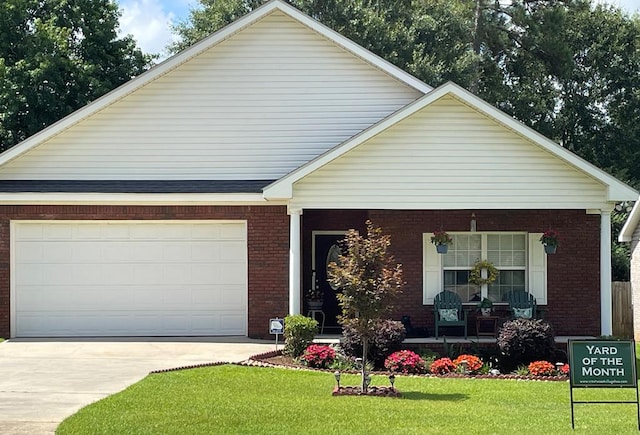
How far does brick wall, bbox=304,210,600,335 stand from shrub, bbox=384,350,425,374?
349 centimetres

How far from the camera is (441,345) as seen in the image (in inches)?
663

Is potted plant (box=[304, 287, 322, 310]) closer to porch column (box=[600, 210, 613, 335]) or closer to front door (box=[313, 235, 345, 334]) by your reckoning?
front door (box=[313, 235, 345, 334])

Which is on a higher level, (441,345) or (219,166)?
(219,166)

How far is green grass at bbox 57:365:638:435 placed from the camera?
32.2ft

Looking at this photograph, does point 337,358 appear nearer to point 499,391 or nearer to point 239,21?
point 499,391

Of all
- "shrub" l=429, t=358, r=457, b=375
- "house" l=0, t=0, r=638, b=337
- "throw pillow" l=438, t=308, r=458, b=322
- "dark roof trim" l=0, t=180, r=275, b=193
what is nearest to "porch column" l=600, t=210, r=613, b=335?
"house" l=0, t=0, r=638, b=337

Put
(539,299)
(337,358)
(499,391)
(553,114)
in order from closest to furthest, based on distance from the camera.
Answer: (499,391), (337,358), (539,299), (553,114)

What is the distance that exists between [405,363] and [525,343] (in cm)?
221

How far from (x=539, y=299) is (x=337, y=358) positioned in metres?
5.33

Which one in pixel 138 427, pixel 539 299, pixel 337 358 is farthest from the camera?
pixel 539 299

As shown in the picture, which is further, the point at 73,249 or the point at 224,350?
the point at 73,249

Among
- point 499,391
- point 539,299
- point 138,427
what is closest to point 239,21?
point 539,299

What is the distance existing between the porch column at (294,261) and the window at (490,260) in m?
2.87

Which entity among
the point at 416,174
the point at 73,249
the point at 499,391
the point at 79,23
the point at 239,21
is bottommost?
the point at 499,391
